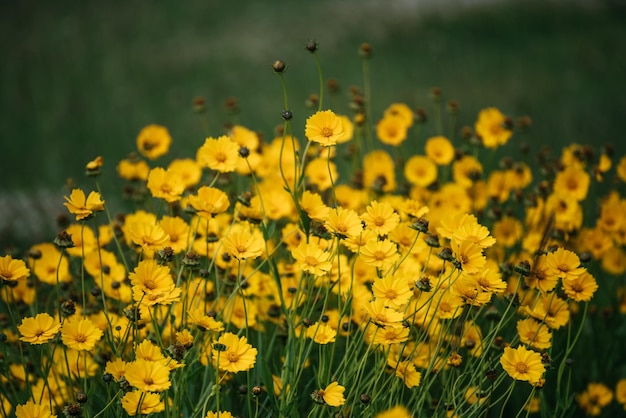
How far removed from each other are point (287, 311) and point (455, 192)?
3.23 ft

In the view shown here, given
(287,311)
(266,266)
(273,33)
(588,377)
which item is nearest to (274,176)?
(266,266)

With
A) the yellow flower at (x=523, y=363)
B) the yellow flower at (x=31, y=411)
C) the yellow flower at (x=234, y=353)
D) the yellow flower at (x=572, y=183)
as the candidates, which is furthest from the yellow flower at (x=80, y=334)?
the yellow flower at (x=572, y=183)

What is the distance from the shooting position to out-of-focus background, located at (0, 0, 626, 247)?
14.9 ft

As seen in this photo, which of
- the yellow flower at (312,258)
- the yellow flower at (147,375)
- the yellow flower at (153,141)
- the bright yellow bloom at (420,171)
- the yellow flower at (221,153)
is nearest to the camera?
the yellow flower at (147,375)

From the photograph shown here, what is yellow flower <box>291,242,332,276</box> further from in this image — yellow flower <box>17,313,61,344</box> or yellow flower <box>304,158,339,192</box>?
yellow flower <box>304,158,339,192</box>

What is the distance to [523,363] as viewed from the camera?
1.53 metres

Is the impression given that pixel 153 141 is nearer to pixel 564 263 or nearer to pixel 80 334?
pixel 80 334

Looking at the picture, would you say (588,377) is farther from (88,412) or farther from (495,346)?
(88,412)

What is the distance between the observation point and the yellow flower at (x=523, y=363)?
1513 mm

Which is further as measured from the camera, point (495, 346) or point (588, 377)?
point (588, 377)

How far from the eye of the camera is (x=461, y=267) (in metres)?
1.54

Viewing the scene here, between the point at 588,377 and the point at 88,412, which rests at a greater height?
the point at 88,412

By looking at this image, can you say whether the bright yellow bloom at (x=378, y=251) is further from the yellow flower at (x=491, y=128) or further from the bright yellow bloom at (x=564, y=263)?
the yellow flower at (x=491, y=128)

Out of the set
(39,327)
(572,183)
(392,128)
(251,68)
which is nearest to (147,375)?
(39,327)
